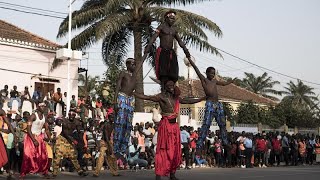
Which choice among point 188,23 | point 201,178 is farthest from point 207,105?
point 188,23

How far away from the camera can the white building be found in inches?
893

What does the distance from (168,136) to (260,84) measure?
47.9m

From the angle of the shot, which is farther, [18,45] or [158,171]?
[18,45]

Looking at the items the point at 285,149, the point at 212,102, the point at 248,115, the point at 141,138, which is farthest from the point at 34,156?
the point at 248,115

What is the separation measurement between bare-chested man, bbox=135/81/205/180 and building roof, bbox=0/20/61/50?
14540mm

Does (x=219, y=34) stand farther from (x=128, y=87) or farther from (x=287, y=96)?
(x=287, y=96)

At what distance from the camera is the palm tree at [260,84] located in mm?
56000

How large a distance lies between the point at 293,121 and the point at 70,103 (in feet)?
77.8

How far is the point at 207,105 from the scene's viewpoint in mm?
11992

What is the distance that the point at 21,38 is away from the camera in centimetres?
2525

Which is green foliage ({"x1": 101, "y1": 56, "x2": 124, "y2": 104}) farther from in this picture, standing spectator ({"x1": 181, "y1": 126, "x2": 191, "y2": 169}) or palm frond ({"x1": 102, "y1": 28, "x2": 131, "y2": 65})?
Result: standing spectator ({"x1": 181, "y1": 126, "x2": 191, "y2": 169})

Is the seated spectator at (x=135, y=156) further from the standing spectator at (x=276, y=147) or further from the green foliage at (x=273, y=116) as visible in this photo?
the green foliage at (x=273, y=116)

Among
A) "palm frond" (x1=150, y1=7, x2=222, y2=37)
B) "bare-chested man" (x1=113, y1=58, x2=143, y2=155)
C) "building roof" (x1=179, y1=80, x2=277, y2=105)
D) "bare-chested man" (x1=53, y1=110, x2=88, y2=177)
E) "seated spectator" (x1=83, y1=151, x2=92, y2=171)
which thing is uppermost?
"palm frond" (x1=150, y1=7, x2=222, y2=37)

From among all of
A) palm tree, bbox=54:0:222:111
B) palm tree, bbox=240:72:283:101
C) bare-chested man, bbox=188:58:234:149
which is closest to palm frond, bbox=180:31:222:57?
palm tree, bbox=54:0:222:111
